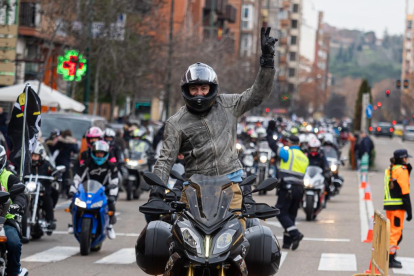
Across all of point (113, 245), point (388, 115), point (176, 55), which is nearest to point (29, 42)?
point (176, 55)

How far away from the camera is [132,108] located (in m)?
54.3

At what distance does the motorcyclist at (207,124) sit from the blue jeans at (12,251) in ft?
6.72

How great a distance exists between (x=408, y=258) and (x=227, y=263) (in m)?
8.45

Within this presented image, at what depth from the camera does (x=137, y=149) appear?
974 inches

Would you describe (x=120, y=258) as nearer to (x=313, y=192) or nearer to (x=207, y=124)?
(x=207, y=124)

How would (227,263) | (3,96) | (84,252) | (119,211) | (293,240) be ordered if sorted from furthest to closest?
(3,96) → (119,211) → (293,240) → (84,252) → (227,263)

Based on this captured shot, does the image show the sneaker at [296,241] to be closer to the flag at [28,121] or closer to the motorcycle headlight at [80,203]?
the motorcycle headlight at [80,203]

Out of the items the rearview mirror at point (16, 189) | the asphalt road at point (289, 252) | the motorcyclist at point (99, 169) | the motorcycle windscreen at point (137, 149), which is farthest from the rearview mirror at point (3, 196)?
the motorcycle windscreen at point (137, 149)

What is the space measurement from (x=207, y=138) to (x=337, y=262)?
21.9 feet

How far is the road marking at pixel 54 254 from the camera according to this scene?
43.3 ft

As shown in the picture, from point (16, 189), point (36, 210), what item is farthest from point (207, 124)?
point (36, 210)

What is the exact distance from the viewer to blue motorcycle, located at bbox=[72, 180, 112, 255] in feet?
44.8

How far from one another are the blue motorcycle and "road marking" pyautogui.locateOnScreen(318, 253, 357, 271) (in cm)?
300

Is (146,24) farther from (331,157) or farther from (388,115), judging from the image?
(388,115)
